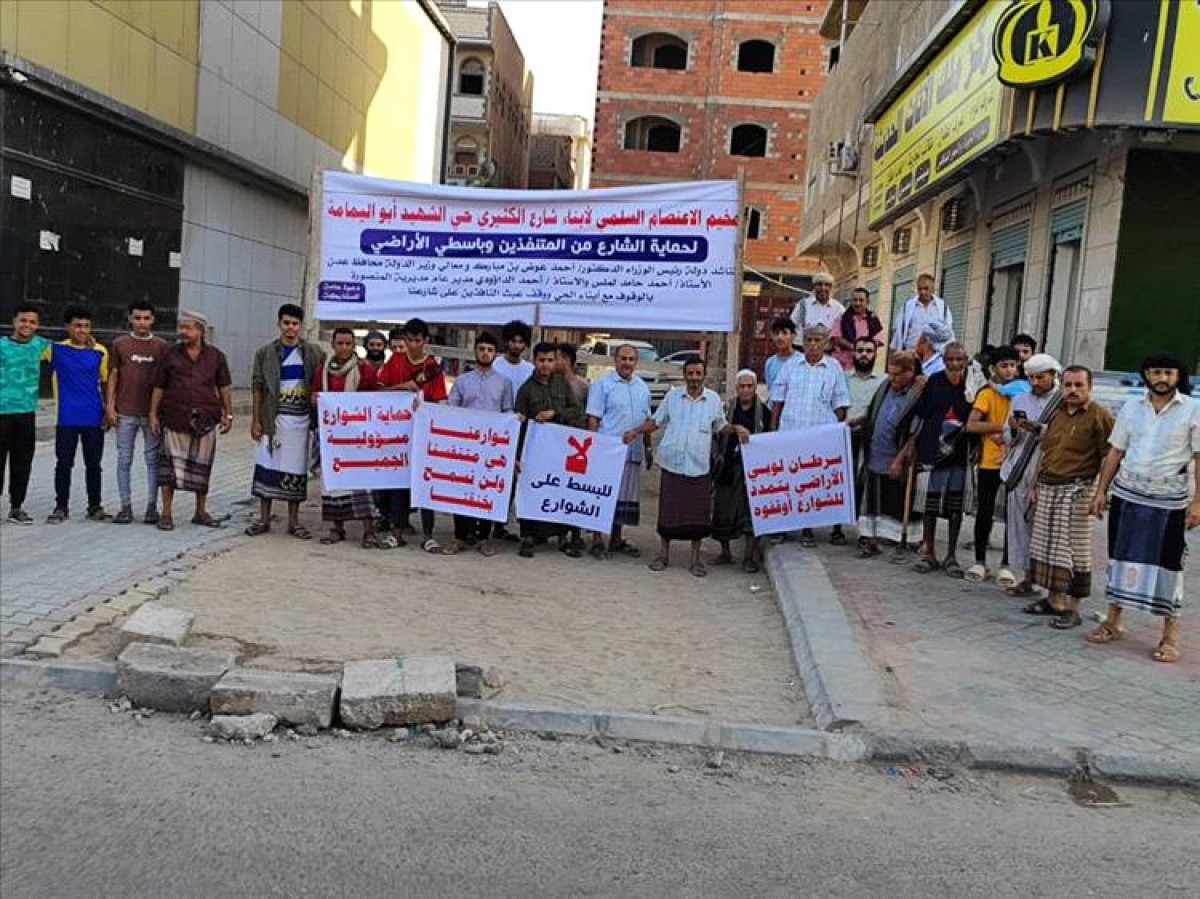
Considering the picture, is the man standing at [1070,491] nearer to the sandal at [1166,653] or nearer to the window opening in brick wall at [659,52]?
the sandal at [1166,653]

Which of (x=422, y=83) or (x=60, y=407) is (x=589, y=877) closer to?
(x=60, y=407)

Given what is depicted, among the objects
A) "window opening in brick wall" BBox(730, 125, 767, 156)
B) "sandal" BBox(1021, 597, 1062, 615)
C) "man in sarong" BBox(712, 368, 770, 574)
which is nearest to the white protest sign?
"man in sarong" BBox(712, 368, 770, 574)

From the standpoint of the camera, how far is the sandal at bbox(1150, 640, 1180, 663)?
6148mm

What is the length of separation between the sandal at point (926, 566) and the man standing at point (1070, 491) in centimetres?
139

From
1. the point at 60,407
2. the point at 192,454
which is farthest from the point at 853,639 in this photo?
the point at 60,407

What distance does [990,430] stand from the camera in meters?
7.90

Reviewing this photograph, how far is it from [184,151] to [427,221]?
1035cm

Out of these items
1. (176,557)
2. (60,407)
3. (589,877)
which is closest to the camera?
(589,877)

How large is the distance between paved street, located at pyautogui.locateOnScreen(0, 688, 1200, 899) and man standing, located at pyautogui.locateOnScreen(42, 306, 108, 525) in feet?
13.8

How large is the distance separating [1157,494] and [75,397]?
26.0ft

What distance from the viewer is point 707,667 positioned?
5.96 metres

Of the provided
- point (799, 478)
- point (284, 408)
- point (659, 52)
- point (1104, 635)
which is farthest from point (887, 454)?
point (659, 52)

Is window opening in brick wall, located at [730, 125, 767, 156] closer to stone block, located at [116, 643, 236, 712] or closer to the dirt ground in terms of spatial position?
the dirt ground

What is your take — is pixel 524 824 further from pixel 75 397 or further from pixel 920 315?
pixel 920 315
